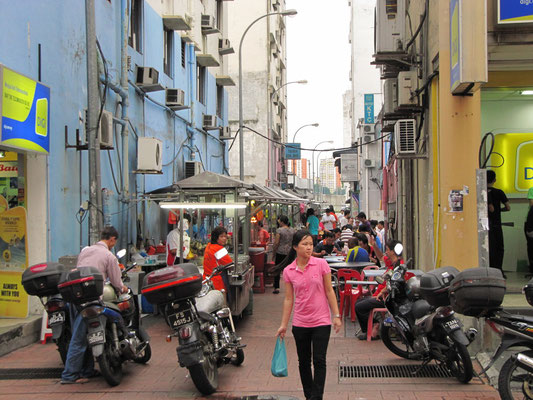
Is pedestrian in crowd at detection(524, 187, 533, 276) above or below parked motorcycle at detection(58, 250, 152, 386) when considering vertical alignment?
above

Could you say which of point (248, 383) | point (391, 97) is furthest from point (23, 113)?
point (391, 97)

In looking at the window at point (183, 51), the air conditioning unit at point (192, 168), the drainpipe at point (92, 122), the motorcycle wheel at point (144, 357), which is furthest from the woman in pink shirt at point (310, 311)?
the window at point (183, 51)

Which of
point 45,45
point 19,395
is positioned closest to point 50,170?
point 45,45

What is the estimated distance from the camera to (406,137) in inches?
418

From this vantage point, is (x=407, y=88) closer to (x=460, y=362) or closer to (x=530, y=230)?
(x=530, y=230)

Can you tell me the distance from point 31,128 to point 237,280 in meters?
4.01

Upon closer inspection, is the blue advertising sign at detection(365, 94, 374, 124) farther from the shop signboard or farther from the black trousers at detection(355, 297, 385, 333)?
the black trousers at detection(355, 297, 385, 333)

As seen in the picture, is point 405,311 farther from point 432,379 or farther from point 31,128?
point 31,128

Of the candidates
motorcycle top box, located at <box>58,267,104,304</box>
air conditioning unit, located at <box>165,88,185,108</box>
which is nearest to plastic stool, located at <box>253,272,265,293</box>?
air conditioning unit, located at <box>165,88,185,108</box>

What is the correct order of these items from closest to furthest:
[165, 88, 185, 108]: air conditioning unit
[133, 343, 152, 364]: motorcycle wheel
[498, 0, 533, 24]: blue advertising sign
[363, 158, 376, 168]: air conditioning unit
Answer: [133, 343, 152, 364]: motorcycle wheel → [498, 0, 533, 24]: blue advertising sign → [165, 88, 185, 108]: air conditioning unit → [363, 158, 376, 168]: air conditioning unit

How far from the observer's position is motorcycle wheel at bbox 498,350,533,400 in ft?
17.6

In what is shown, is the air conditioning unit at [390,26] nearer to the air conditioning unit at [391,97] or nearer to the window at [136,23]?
the air conditioning unit at [391,97]

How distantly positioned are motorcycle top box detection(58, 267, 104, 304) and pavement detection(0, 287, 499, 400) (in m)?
1.05

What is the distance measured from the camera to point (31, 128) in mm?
9648
